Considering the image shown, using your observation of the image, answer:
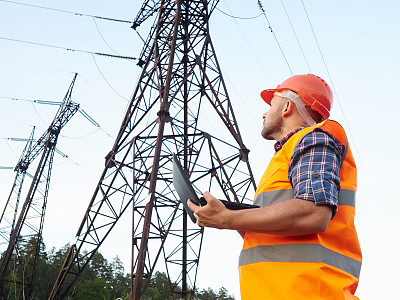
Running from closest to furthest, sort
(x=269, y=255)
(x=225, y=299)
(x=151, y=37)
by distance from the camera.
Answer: (x=269, y=255)
(x=151, y=37)
(x=225, y=299)

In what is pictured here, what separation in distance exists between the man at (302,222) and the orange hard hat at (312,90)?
1.17 ft

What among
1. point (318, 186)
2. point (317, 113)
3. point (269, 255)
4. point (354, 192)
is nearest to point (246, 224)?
point (269, 255)

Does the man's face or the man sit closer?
the man

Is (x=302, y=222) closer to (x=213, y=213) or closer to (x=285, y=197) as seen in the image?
(x=285, y=197)

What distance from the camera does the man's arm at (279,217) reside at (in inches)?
56.6

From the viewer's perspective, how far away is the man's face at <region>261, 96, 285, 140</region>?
204cm

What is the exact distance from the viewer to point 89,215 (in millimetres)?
11500

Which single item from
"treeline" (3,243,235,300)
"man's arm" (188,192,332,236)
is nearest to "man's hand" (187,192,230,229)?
"man's arm" (188,192,332,236)

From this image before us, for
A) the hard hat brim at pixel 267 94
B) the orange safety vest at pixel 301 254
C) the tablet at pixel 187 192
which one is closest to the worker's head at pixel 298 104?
the hard hat brim at pixel 267 94

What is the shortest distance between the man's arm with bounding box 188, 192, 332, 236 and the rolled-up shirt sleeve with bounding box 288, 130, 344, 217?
1.4 inches

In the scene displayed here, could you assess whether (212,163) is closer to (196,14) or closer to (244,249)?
(196,14)

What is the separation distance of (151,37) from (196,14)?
1.70 m

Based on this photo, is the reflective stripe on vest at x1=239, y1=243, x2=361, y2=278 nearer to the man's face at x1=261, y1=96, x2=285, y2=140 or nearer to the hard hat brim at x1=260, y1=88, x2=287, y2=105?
the man's face at x1=261, y1=96, x2=285, y2=140

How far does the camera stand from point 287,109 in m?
2.03
